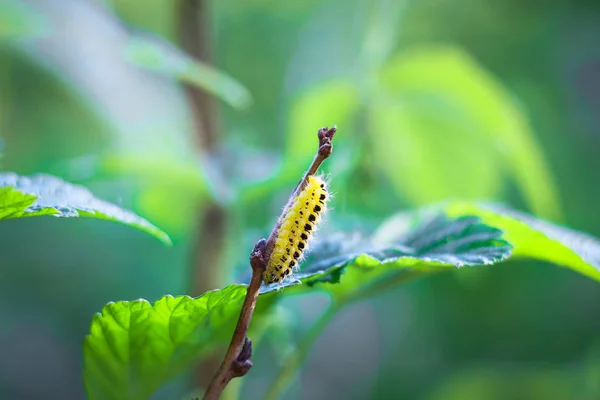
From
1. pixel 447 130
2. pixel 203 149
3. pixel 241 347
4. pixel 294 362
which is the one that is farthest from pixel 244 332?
pixel 447 130

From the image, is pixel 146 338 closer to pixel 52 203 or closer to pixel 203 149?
pixel 52 203

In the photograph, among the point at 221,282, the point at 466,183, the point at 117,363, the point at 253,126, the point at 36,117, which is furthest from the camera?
the point at 253,126

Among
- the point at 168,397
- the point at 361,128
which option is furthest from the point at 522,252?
the point at 168,397

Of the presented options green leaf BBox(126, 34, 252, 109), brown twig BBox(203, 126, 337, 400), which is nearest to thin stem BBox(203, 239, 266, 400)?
brown twig BBox(203, 126, 337, 400)

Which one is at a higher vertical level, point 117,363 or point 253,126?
point 253,126

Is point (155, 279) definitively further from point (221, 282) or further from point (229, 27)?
point (221, 282)

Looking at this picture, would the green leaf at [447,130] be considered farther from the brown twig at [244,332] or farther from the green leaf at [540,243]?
the brown twig at [244,332]

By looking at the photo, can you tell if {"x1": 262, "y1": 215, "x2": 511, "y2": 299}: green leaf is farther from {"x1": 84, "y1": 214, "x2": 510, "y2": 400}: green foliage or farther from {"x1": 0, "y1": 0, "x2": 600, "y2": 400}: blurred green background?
{"x1": 0, "y1": 0, "x2": 600, "y2": 400}: blurred green background
